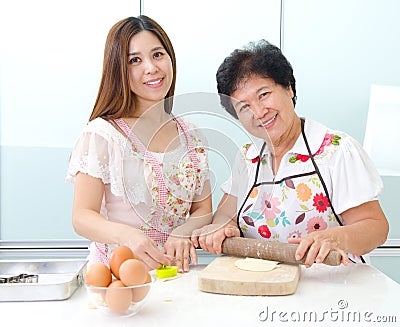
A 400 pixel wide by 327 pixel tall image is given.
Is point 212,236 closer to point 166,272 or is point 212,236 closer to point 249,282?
point 166,272

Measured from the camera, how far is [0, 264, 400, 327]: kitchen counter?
3.81 ft

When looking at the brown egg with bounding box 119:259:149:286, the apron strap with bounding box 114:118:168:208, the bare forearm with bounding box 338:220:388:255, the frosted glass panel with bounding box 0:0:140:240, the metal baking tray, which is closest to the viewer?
the brown egg with bounding box 119:259:149:286

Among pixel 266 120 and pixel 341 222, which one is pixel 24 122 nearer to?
pixel 266 120

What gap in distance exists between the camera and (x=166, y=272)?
57.4 inches

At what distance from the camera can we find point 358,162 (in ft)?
5.60

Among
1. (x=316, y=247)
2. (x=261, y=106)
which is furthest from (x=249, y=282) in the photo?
(x=261, y=106)

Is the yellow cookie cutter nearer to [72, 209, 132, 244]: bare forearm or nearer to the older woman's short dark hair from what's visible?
[72, 209, 132, 244]: bare forearm

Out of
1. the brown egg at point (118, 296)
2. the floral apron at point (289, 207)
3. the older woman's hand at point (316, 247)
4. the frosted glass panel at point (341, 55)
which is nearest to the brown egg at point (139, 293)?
the brown egg at point (118, 296)

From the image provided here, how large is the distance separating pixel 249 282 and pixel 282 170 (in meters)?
0.55

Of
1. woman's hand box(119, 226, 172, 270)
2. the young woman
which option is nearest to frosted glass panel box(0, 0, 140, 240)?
the young woman

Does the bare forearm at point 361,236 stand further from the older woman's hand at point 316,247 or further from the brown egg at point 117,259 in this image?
the brown egg at point 117,259

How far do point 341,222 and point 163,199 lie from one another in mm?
524

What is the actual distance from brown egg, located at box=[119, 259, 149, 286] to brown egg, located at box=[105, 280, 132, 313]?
0.5 inches

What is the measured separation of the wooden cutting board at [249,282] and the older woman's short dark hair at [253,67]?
1.81ft
